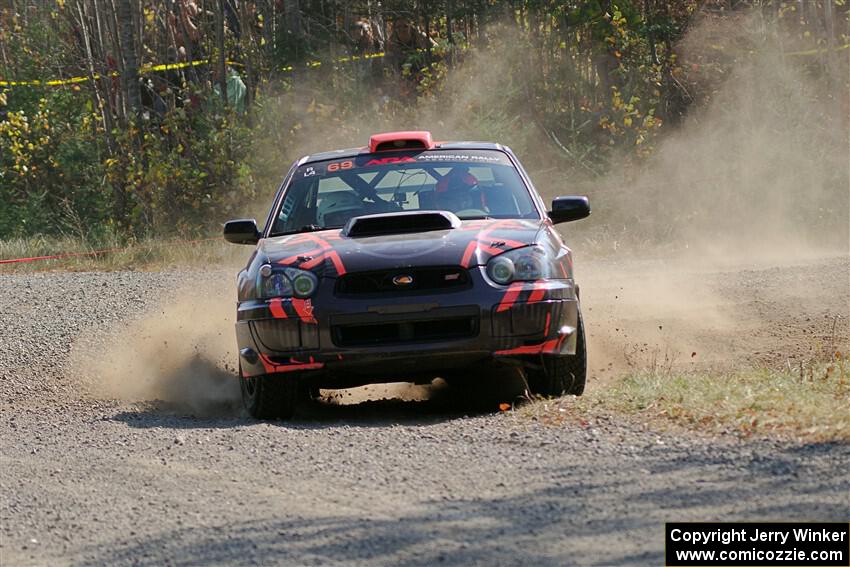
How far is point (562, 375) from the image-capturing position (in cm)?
779

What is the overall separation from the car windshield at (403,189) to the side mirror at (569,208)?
0.56ft

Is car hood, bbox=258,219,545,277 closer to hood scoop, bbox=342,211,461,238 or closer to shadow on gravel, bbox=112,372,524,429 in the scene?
hood scoop, bbox=342,211,461,238

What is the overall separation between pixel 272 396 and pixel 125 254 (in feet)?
45.4

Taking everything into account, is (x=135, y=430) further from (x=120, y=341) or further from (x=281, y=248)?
(x=120, y=341)

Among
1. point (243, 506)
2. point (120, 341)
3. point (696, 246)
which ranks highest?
point (243, 506)

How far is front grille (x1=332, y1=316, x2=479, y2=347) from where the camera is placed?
741 centimetres

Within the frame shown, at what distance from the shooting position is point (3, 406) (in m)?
9.70

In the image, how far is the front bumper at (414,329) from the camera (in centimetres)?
736

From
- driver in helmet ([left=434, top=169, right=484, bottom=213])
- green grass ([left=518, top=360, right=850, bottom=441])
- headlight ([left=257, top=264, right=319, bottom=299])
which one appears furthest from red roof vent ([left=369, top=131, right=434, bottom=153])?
green grass ([left=518, top=360, right=850, bottom=441])

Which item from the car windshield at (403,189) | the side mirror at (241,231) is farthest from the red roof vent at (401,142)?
the side mirror at (241,231)

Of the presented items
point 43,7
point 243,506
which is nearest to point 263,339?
point 243,506

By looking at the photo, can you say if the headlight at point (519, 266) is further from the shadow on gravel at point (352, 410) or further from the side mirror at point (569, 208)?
the side mirror at point (569, 208)

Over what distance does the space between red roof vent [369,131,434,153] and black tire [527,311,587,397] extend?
210 centimetres

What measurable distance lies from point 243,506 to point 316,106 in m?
20.2
